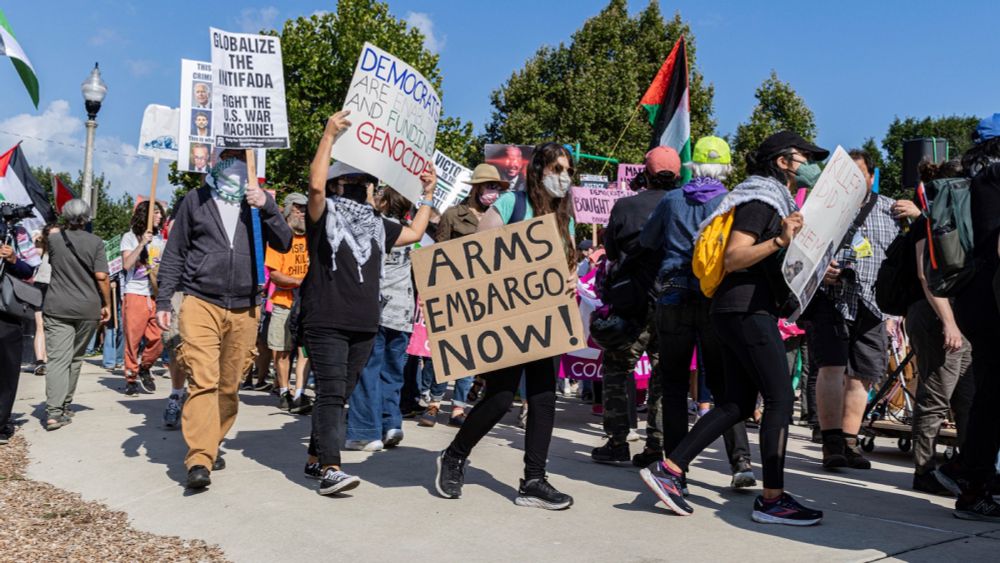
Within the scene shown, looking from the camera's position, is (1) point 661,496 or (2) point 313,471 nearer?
(1) point 661,496

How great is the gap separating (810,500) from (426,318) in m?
2.26

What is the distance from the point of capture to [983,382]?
16.2ft

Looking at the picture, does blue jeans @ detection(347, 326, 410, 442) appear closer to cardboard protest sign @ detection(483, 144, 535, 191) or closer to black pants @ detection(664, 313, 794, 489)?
black pants @ detection(664, 313, 794, 489)

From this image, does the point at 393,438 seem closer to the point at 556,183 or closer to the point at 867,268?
the point at 556,183

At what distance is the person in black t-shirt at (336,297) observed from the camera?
5.42m

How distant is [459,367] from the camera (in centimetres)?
523

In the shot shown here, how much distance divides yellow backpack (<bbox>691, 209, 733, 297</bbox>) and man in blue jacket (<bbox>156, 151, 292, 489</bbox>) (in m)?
2.62

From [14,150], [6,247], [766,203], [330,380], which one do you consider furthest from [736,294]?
[14,150]

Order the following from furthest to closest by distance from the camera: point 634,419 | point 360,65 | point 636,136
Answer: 1. point 636,136
2. point 634,419
3. point 360,65

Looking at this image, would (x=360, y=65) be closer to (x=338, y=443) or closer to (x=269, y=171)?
(x=338, y=443)

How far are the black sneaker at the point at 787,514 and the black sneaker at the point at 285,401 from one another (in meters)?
5.38

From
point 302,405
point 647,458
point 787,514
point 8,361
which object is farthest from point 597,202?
point 787,514

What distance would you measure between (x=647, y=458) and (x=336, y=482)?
2076 millimetres

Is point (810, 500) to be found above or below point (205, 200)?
below
